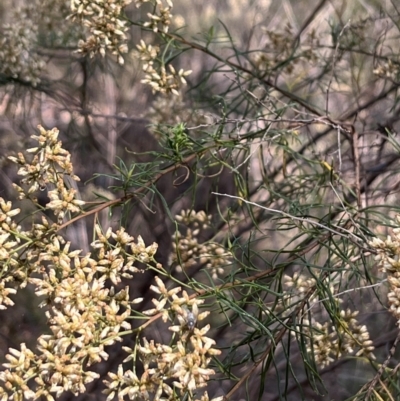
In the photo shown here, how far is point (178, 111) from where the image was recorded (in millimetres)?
1531

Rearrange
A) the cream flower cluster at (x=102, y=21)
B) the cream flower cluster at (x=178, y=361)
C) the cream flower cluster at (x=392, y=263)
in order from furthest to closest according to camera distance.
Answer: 1. the cream flower cluster at (x=102, y=21)
2. the cream flower cluster at (x=392, y=263)
3. the cream flower cluster at (x=178, y=361)

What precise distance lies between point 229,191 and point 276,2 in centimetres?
137

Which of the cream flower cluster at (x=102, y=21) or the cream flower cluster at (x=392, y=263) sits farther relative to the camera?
the cream flower cluster at (x=102, y=21)

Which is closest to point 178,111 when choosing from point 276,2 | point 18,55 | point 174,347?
point 18,55

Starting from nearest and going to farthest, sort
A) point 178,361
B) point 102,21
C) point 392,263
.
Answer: point 178,361, point 392,263, point 102,21

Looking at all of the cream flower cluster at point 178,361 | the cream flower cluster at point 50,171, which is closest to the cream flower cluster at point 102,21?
the cream flower cluster at point 50,171

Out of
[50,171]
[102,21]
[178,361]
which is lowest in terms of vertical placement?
[178,361]

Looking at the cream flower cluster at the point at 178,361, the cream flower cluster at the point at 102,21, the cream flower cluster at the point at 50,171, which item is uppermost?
the cream flower cluster at the point at 102,21

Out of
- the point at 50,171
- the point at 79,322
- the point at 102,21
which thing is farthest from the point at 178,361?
the point at 102,21

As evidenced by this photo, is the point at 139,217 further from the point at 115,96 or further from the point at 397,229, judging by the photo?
the point at 397,229

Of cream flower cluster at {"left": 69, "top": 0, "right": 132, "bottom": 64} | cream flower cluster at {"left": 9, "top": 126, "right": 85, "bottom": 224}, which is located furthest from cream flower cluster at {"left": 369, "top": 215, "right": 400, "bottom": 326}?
cream flower cluster at {"left": 69, "top": 0, "right": 132, "bottom": 64}

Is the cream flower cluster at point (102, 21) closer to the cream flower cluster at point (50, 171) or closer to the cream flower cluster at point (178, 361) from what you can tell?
the cream flower cluster at point (50, 171)

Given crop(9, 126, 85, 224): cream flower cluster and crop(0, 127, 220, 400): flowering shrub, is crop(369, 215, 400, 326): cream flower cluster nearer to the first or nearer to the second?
crop(0, 127, 220, 400): flowering shrub

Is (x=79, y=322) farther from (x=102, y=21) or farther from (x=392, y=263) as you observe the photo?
(x=102, y=21)
